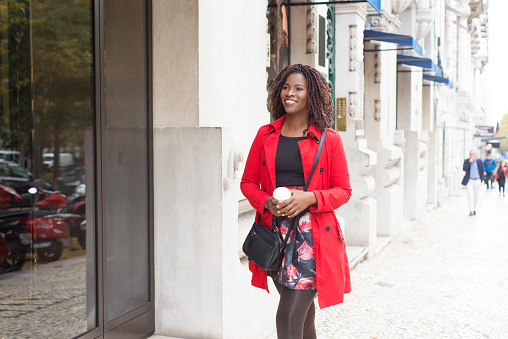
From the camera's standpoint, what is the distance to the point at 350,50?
9.54 metres

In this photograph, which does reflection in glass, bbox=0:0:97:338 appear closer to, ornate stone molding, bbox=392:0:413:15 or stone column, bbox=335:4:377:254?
stone column, bbox=335:4:377:254

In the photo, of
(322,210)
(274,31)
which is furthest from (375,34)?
(322,210)

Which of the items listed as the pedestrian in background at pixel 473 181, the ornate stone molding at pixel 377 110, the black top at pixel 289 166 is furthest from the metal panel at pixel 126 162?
the pedestrian in background at pixel 473 181

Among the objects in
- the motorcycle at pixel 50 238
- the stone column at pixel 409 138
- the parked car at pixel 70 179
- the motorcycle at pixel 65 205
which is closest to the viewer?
the motorcycle at pixel 50 238

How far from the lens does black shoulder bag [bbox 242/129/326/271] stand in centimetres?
342

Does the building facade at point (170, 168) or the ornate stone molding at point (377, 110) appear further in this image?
the ornate stone molding at point (377, 110)

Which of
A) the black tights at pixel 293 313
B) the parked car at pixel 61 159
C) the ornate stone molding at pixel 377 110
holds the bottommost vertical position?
the black tights at pixel 293 313

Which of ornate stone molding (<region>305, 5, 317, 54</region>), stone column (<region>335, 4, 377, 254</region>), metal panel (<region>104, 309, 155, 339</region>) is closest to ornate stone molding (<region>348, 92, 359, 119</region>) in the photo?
stone column (<region>335, 4, 377, 254</region>)

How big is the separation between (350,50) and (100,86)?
6.18 meters

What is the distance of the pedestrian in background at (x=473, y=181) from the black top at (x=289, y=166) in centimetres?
1474

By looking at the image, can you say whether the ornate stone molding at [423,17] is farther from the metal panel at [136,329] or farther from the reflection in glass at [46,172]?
the metal panel at [136,329]

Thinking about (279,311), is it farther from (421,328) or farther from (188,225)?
(421,328)

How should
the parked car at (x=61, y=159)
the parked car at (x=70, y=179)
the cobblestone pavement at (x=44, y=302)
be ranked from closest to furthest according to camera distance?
the cobblestone pavement at (x=44, y=302)
the parked car at (x=70, y=179)
the parked car at (x=61, y=159)

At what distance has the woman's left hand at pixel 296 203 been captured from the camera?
10.9ft
